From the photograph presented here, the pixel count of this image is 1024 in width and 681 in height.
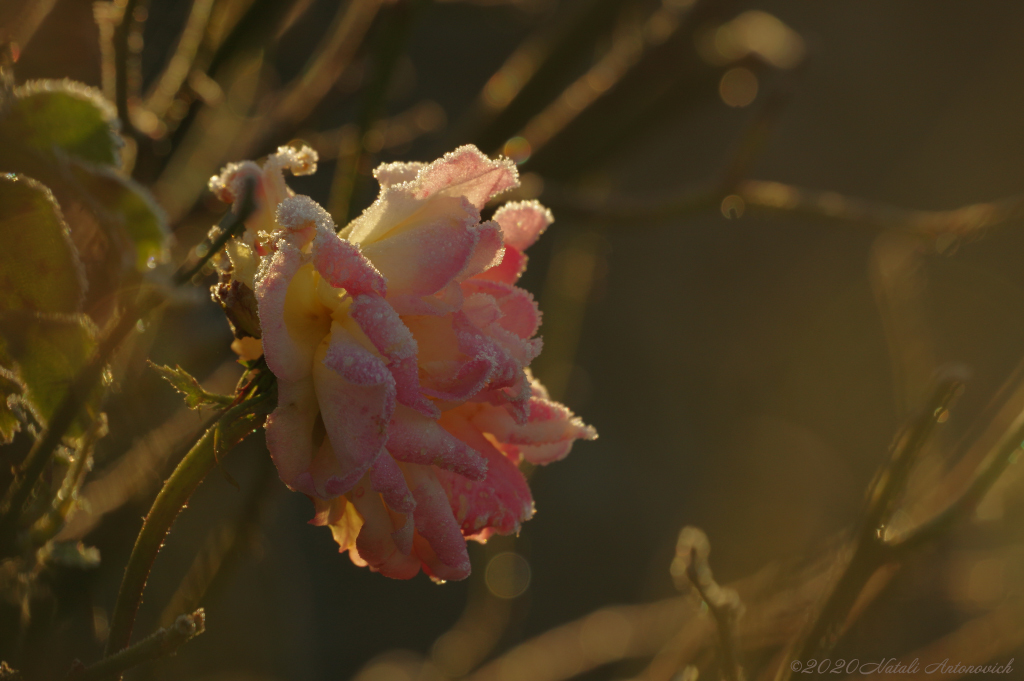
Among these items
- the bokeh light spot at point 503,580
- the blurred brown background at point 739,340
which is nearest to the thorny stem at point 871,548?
the bokeh light spot at point 503,580

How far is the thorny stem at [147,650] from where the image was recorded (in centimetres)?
16

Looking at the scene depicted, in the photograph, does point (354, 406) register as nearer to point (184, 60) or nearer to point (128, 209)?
point (128, 209)

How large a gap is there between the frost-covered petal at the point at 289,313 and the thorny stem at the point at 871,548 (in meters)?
0.19

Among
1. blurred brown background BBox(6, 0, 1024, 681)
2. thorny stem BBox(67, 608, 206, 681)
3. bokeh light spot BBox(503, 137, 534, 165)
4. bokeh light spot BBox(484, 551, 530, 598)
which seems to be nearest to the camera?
thorny stem BBox(67, 608, 206, 681)

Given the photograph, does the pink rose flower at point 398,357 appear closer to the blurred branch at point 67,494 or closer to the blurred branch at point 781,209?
the blurred branch at point 67,494

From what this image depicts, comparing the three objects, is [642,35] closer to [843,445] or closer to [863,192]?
[843,445]

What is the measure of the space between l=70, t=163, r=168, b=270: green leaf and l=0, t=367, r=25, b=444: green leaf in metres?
0.04

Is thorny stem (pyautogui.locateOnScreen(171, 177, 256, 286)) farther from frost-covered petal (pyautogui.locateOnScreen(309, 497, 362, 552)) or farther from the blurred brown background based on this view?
the blurred brown background

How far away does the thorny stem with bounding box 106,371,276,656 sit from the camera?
18 cm

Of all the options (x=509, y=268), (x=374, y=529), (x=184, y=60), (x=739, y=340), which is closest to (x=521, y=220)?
(x=509, y=268)

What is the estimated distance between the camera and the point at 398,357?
0.62ft

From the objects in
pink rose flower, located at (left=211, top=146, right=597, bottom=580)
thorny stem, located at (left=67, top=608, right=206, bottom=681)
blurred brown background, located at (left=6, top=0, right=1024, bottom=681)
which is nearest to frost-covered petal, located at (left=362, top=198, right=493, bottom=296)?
pink rose flower, located at (left=211, top=146, right=597, bottom=580)

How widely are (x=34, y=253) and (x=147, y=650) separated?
0.11m

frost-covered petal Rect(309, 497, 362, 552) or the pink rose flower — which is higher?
the pink rose flower
